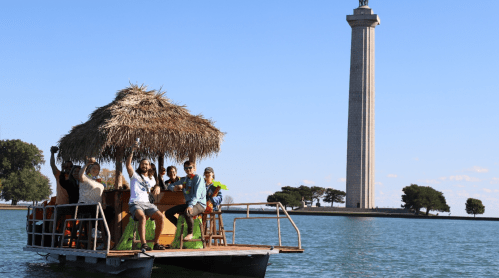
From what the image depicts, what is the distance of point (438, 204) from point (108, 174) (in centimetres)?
5636

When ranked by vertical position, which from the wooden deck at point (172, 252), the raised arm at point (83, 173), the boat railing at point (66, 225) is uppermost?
the raised arm at point (83, 173)

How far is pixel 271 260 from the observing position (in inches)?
819

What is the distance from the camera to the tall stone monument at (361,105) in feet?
308

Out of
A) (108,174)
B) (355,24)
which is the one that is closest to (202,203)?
(355,24)

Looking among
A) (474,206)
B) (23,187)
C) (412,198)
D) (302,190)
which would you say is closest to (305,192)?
(302,190)

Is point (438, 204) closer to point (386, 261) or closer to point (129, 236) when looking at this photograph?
point (386, 261)

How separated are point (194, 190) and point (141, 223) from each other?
1.19 metres

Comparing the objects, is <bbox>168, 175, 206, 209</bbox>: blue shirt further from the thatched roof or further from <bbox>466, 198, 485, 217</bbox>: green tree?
<bbox>466, 198, 485, 217</bbox>: green tree

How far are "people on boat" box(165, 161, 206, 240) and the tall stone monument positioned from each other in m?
83.9

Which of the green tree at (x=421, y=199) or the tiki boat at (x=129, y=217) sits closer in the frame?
the tiki boat at (x=129, y=217)

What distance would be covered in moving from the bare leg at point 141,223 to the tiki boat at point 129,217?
263 millimetres

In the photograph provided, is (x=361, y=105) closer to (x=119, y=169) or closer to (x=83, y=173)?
(x=119, y=169)

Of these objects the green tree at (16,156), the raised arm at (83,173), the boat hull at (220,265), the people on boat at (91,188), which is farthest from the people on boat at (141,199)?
the green tree at (16,156)

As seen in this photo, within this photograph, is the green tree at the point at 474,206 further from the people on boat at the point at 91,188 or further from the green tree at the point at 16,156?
the people on boat at the point at 91,188
